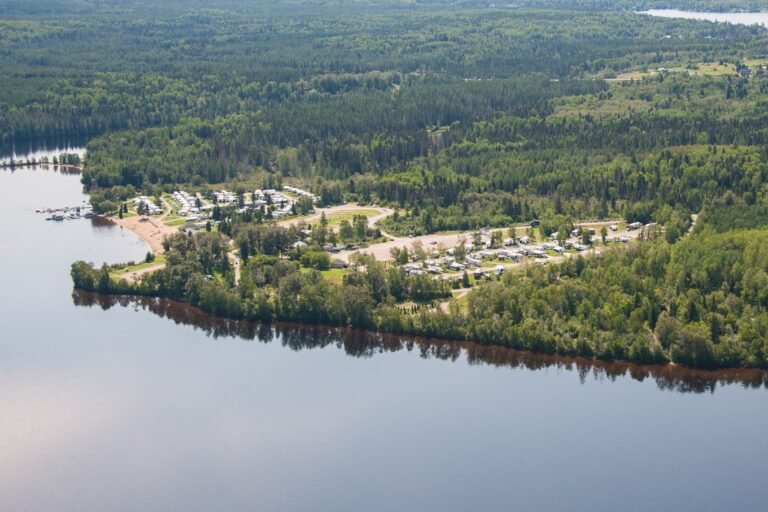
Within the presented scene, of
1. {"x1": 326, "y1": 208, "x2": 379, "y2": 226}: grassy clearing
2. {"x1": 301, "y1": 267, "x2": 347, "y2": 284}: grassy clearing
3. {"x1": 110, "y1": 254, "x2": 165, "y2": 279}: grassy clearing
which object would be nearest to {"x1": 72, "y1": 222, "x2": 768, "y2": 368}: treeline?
{"x1": 301, "y1": 267, "x2": 347, "y2": 284}: grassy clearing

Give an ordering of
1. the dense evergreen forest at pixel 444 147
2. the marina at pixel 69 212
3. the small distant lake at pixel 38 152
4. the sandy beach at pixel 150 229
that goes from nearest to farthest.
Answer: the dense evergreen forest at pixel 444 147, the sandy beach at pixel 150 229, the marina at pixel 69 212, the small distant lake at pixel 38 152

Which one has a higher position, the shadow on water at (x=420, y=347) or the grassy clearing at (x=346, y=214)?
the grassy clearing at (x=346, y=214)

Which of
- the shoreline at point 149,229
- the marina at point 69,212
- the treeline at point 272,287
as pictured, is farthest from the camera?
the marina at point 69,212

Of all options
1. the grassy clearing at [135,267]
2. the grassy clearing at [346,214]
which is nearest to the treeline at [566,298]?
the grassy clearing at [135,267]

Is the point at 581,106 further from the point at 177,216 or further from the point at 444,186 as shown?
the point at 177,216

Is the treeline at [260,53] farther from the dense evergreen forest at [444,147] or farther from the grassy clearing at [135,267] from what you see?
the grassy clearing at [135,267]

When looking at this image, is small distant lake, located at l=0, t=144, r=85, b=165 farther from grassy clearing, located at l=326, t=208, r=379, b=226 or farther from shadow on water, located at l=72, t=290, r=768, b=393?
shadow on water, located at l=72, t=290, r=768, b=393
